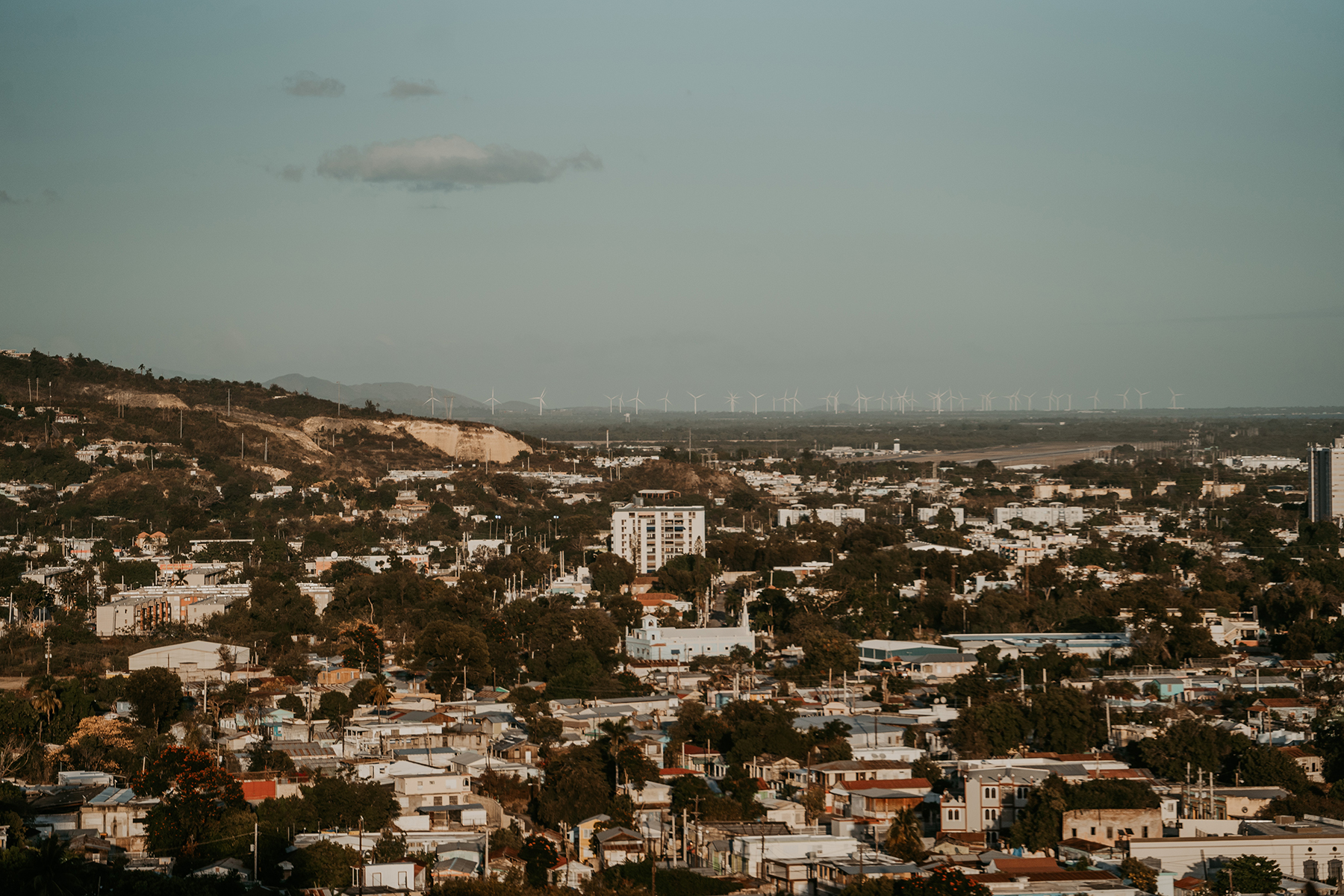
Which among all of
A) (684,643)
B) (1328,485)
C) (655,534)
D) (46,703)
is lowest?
(684,643)

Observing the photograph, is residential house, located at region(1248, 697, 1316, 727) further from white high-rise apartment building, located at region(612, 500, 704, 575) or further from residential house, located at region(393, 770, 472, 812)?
white high-rise apartment building, located at region(612, 500, 704, 575)

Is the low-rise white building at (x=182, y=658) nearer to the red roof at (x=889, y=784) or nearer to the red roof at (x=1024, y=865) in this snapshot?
the red roof at (x=889, y=784)

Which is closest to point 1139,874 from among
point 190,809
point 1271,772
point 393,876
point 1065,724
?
point 1271,772

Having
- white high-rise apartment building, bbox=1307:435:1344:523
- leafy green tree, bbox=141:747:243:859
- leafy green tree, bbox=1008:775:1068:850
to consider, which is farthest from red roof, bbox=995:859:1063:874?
white high-rise apartment building, bbox=1307:435:1344:523

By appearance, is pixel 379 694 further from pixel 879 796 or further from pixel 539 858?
pixel 879 796

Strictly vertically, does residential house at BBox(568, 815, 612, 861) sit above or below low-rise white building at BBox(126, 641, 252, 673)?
below

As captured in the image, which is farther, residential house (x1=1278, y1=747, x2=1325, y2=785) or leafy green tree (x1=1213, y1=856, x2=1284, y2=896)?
residential house (x1=1278, y1=747, x2=1325, y2=785)

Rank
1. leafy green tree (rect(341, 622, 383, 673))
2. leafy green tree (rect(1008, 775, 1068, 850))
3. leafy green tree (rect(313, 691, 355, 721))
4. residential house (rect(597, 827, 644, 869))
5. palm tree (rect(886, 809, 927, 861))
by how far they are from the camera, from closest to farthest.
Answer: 1. palm tree (rect(886, 809, 927, 861))
2. residential house (rect(597, 827, 644, 869))
3. leafy green tree (rect(1008, 775, 1068, 850))
4. leafy green tree (rect(313, 691, 355, 721))
5. leafy green tree (rect(341, 622, 383, 673))

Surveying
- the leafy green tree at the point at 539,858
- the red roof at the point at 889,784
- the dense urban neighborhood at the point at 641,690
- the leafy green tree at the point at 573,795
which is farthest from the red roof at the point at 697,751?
the leafy green tree at the point at 539,858
